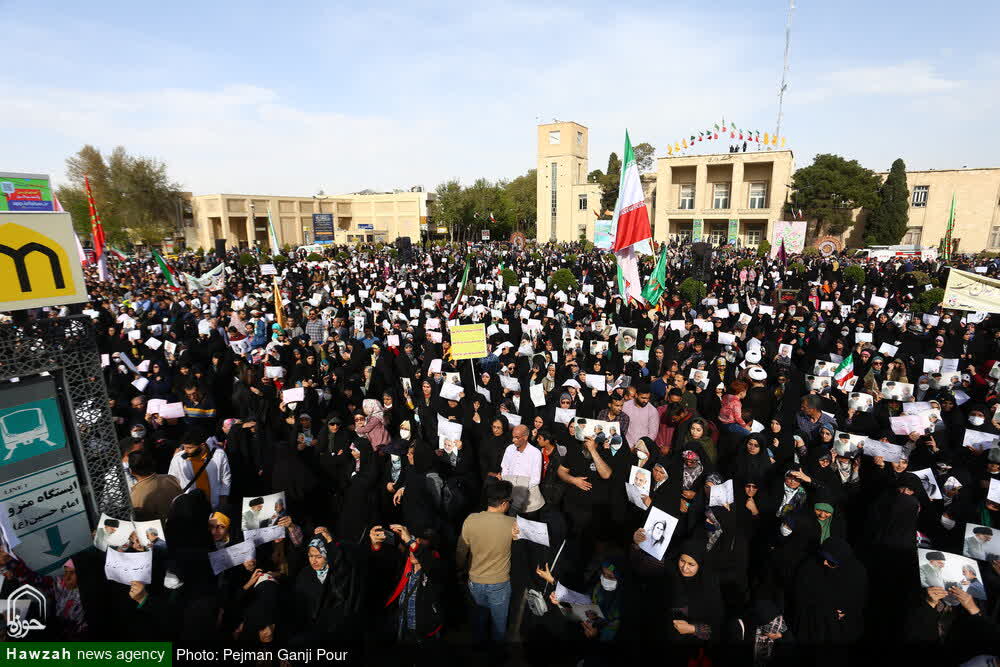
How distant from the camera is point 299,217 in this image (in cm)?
6919

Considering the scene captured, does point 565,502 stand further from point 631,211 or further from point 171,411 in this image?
point 171,411

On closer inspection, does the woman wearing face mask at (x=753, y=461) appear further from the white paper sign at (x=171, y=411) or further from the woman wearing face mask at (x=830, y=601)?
the white paper sign at (x=171, y=411)

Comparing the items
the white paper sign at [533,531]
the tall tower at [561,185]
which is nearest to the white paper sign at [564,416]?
the white paper sign at [533,531]

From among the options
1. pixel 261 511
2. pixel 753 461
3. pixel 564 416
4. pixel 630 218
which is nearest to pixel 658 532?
pixel 753 461

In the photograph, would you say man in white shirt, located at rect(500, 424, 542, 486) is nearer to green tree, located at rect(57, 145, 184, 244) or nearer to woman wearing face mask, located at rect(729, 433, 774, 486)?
woman wearing face mask, located at rect(729, 433, 774, 486)

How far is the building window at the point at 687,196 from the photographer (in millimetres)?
48844

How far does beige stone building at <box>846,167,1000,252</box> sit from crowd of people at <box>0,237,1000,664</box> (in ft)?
143

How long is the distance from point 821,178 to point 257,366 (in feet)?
153

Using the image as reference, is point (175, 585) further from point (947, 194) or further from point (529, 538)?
point (947, 194)

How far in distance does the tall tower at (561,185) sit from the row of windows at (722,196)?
1205 cm

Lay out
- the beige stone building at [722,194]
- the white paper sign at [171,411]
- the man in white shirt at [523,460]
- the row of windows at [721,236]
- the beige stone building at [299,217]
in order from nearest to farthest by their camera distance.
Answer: the man in white shirt at [523,460] < the white paper sign at [171,411] < the beige stone building at [722,194] < the row of windows at [721,236] < the beige stone building at [299,217]

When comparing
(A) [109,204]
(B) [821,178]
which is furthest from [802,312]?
(A) [109,204]

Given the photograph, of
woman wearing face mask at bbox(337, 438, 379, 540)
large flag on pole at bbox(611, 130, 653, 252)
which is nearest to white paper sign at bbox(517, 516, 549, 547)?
woman wearing face mask at bbox(337, 438, 379, 540)

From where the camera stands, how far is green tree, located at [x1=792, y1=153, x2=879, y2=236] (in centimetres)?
4178
